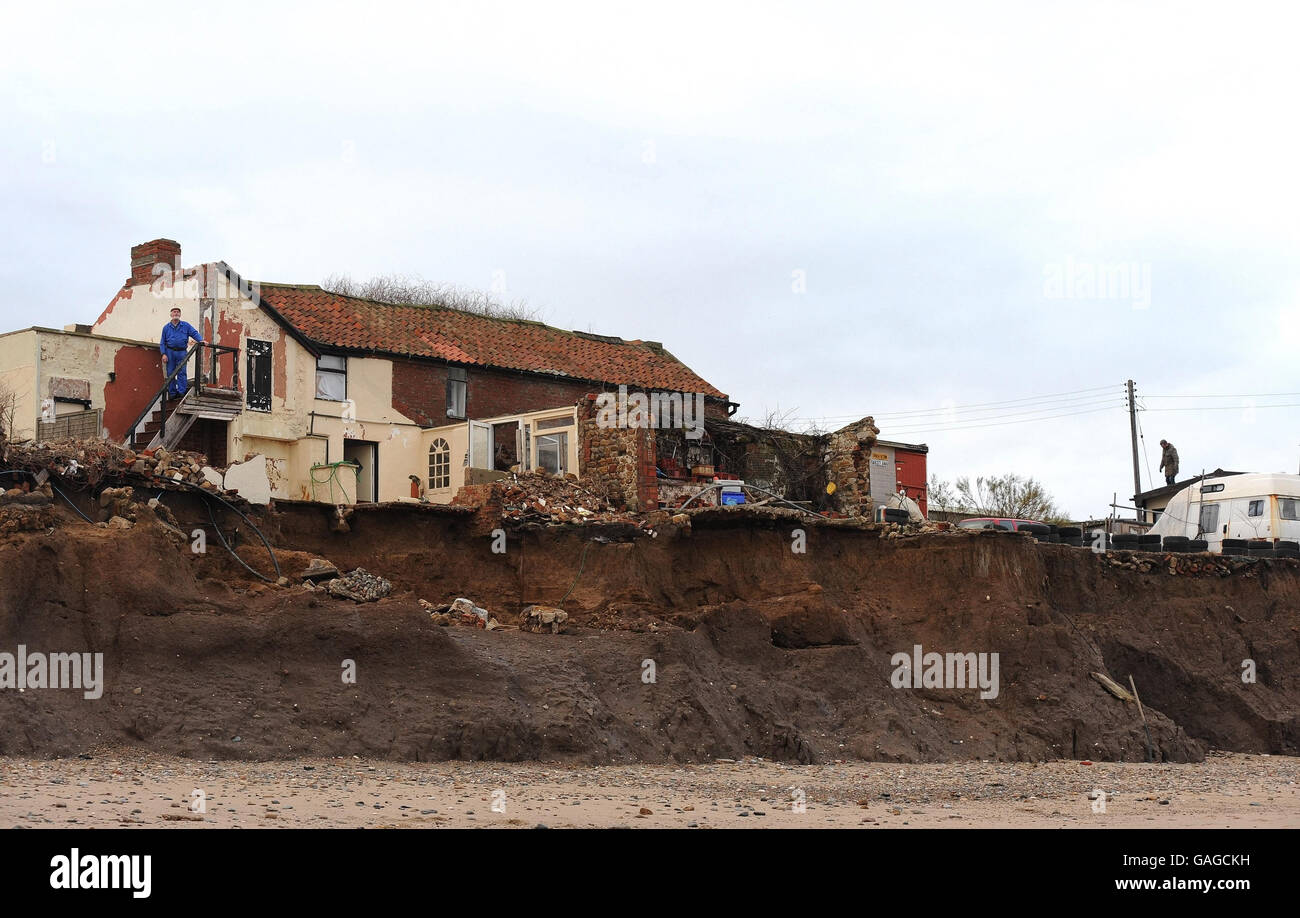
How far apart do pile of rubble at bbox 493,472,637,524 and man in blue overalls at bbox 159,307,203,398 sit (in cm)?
722

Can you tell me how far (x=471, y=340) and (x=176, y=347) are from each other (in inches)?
427

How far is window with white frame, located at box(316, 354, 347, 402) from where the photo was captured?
32094 millimetres

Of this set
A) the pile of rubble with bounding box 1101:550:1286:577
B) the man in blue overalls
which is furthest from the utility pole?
the man in blue overalls

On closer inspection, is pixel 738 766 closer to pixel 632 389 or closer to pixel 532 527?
pixel 532 527

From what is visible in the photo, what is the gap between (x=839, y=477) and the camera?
30.3 m

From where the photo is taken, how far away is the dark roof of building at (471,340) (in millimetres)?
33656

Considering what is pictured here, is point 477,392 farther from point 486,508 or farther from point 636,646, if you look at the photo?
point 636,646

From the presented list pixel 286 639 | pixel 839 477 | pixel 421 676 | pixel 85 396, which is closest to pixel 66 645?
pixel 286 639

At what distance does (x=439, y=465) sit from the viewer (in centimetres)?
3108

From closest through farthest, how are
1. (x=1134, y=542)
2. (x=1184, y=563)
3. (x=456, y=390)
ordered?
(x=1134, y=542) < (x=1184, y=563) < (x=456, y=390)

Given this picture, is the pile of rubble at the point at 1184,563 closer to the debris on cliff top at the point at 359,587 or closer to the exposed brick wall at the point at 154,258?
the debris on cliff top at the point at 359,587

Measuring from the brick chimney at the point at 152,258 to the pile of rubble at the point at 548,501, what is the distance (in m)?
11.5

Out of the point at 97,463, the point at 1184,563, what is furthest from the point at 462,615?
the point at 1184,563

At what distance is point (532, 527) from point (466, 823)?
9.79 metres
